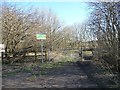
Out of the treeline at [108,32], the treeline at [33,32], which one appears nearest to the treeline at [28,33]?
the treeline at [33,32]

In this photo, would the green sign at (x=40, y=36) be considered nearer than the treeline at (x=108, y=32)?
No

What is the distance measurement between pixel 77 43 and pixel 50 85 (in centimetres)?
289

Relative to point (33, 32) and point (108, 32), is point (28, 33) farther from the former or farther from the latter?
point (108, 32)

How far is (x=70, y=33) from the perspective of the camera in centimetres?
667

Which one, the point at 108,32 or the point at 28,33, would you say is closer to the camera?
the point at 108,32

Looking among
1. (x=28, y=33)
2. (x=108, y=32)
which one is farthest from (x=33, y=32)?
(x=108, y=32)

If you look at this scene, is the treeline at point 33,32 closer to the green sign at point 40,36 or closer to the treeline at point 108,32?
the green sign at point 40,36

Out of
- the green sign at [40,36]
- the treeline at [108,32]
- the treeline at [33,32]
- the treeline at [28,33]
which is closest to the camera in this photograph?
the treeline at [108,32]

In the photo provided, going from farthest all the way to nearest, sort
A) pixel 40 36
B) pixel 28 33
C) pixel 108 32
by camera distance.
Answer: pixel 40 36, pixel 28 33, pixel 108 32

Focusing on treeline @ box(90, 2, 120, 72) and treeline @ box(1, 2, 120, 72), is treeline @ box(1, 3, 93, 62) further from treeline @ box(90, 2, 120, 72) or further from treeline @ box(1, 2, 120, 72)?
treeline @ box(90, 2, 120, 72)

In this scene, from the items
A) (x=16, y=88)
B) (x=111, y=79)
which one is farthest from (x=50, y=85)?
(x=111, y=79)

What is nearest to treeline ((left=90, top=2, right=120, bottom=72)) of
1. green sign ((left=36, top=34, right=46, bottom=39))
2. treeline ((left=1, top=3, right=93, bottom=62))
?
treeline ((left=1, top=3, right=93, bottom=62))

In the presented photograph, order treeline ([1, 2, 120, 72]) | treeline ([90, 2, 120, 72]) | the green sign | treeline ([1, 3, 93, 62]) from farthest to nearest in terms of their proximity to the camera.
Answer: the green sign < treeline ([1, 3, 93, 62]) < treeline ([1, 2, 120, 72]) < treeline ([90, 2, 120, 72])

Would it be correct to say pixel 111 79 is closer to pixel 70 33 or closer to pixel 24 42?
pixel 70 33
